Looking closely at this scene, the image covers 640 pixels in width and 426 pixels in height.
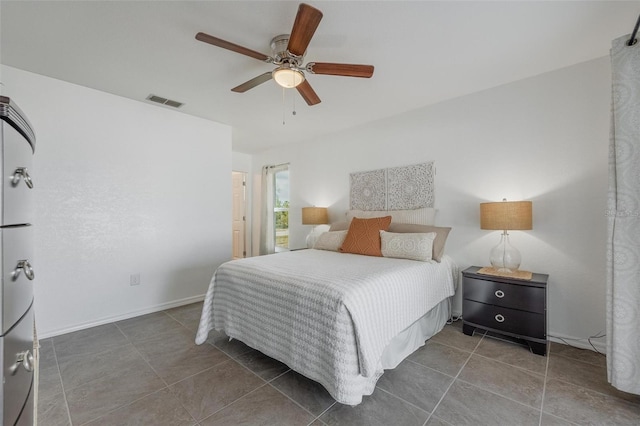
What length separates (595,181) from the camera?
2.29m

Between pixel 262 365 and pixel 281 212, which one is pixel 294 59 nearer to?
pixel 262 365

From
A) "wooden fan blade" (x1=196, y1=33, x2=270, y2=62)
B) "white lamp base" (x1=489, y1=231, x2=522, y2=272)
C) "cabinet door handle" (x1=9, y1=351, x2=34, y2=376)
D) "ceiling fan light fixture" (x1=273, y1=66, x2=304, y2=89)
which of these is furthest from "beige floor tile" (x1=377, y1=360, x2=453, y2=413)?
"wooden fan blade" (x1=196, y1=33, x2=270, y2=62)

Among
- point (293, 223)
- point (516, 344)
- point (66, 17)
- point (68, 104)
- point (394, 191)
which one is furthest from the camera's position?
point (293, 223)

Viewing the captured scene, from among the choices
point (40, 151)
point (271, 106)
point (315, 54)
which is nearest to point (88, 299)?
point (40, 151)

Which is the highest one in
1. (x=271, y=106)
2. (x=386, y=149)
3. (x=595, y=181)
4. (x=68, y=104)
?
(x=271, y=106)

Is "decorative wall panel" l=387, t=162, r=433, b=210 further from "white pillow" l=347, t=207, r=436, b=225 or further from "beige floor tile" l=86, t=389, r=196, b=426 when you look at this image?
"beige floor tile" l=86, t=389, r=196, b=426

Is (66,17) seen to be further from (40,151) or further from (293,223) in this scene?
(293,223)

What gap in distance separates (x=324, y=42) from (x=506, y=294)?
2561 millimetres

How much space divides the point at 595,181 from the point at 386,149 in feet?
6.68

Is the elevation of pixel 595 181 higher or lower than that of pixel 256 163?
lower

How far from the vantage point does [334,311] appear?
158cm

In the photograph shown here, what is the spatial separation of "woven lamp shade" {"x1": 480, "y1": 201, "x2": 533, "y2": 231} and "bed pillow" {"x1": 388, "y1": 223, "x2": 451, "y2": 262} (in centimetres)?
46

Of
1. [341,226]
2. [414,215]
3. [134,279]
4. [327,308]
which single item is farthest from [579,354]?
[134,279]

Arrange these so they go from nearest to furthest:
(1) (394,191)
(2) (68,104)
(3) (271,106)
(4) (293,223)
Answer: (2) (68,104) → (3) (271,106) → (1) (394,191) → (4) (293,223)
